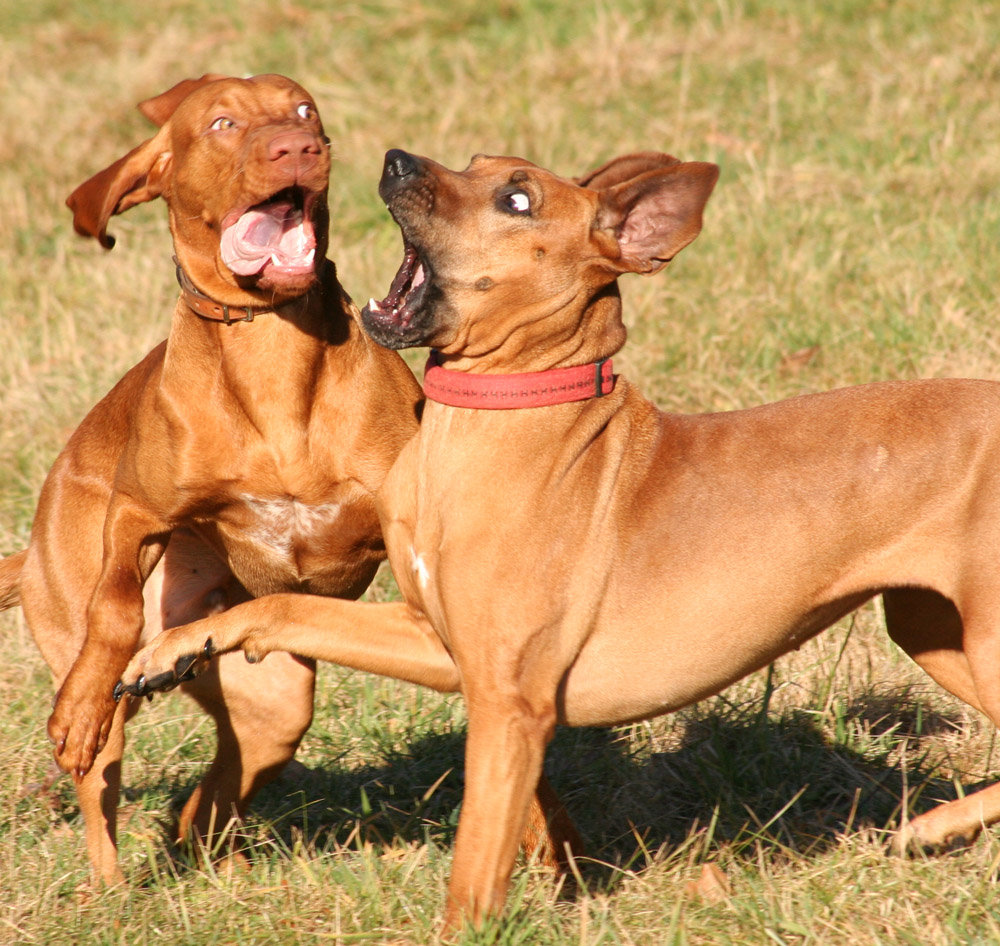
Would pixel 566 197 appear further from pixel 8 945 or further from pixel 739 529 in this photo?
pixel 8 945

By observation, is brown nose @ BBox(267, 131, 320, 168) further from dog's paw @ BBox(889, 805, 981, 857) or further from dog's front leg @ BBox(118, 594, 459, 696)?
dog's paw @ BBox(889, 805, 981, 857)

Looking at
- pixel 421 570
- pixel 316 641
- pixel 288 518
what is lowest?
pixel 316 641

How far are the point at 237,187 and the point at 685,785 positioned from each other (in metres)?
2.55

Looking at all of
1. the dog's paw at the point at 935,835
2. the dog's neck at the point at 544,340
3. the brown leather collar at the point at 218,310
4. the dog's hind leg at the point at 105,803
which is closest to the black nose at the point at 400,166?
the dog's neck at the point at 544,340

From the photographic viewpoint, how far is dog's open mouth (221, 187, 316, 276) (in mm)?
4402

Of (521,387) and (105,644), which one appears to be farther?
(105,644)

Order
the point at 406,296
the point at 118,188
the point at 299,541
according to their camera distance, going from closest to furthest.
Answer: the point at 406,296, the point at 299,541, the point at 118,188

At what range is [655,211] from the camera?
160 inches

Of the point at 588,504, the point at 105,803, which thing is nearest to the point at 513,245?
the point at 588,504

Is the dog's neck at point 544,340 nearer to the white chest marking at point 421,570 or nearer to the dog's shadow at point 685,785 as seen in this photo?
the white chest marking at point 421,570

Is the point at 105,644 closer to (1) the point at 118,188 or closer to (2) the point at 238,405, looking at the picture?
(2) the point at 238,405

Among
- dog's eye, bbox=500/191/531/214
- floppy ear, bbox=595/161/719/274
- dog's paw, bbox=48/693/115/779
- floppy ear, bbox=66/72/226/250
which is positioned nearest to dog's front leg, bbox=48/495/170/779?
dog's paw, bbox=48/693/115/779

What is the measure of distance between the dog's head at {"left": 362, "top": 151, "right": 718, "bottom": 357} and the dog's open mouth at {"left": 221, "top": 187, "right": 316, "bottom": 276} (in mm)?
498

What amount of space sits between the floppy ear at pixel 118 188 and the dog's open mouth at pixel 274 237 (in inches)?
19.6
